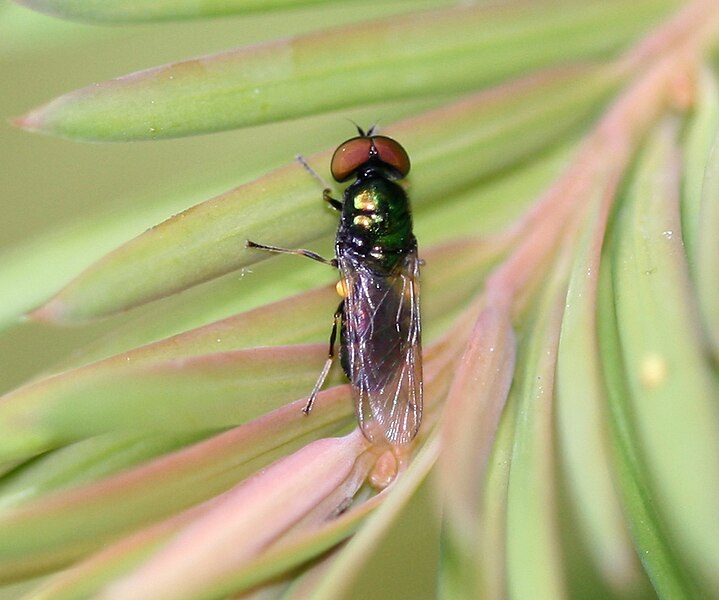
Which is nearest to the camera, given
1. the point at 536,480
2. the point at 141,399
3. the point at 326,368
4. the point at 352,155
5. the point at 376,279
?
the point at 141,399

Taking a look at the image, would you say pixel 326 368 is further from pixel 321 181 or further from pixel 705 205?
pixel 705 205

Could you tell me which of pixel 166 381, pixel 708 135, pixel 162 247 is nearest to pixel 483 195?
pixel 708 135

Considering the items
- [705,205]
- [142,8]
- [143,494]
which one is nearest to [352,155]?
[142,8]

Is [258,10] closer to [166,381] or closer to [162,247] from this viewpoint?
[162,247]

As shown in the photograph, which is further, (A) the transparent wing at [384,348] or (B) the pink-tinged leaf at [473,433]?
(A) the transparent wing at [384,348]

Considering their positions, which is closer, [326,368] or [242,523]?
[242,523]

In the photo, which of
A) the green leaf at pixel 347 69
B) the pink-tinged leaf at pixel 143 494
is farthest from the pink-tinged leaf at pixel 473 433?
the green leaf at pixel 347 69

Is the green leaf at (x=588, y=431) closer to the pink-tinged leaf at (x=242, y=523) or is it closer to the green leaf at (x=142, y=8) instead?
the pink-tinged leaf at (x=242, y=523)
